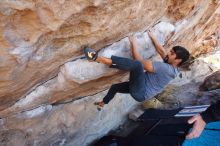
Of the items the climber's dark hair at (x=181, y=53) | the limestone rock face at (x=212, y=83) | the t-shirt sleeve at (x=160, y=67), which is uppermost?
the climber's dark hair at (x=181, y=53)

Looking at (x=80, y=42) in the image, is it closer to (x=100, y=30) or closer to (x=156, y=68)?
(x=100, y=30)

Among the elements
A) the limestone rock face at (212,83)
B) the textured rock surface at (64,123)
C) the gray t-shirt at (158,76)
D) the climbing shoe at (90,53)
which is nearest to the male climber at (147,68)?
the gray t-shirt at (158,76)

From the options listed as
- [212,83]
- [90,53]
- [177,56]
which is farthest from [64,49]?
[212,83]

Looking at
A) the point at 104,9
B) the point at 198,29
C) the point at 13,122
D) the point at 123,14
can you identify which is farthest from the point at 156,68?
the point at 198,29

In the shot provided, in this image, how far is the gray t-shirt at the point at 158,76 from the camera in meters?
3.82

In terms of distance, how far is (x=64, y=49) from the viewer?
3.23 m

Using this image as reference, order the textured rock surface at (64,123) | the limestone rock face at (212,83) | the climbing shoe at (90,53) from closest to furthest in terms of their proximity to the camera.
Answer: the climbing shoe at (90,53)
the textured rock surface at (64,123)
the limestone rock face at (212,83)

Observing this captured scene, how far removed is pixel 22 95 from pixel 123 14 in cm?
137

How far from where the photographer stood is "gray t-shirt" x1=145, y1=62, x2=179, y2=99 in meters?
3.82

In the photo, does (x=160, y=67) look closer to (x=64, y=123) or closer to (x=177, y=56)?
(x=177, y=56)

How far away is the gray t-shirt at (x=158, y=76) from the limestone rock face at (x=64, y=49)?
347 millimetres

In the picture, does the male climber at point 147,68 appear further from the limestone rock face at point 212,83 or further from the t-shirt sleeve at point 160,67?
the limestone rock face at point 212,83

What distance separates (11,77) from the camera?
10.2ft

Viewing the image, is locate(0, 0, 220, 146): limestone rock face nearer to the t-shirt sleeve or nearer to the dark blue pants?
the dark blue pants
